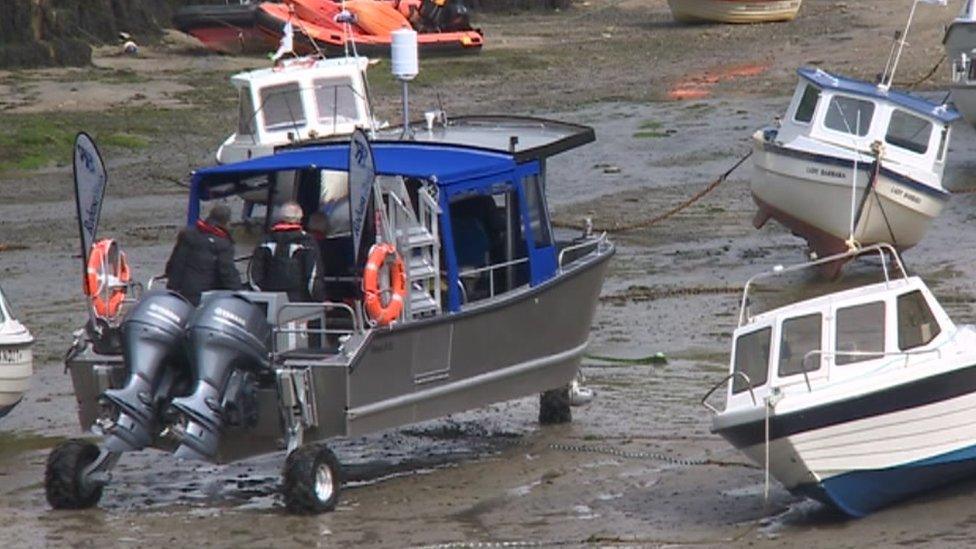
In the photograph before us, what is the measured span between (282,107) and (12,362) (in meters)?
11.2

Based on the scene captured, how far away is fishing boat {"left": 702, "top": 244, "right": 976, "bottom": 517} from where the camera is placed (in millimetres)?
12586

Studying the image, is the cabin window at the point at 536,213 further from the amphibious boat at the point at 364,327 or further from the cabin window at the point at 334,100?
the cabin window at the point at 334,100

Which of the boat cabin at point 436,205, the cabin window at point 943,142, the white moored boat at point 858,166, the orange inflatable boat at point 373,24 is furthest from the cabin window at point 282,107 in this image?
the orange inflatable boat at point 373,24

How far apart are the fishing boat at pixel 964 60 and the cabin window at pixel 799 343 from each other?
17273 millimetres

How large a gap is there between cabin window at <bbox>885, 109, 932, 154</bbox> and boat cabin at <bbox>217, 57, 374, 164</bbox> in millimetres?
5781

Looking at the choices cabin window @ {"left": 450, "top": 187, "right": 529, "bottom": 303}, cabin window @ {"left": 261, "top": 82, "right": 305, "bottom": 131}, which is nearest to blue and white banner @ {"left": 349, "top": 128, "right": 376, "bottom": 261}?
cabin window @ {"left": 450, "top": 187, "right": 529, "bottom": 303}

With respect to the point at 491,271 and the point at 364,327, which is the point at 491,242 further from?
the point at 364,327

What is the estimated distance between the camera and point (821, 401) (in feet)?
41.1

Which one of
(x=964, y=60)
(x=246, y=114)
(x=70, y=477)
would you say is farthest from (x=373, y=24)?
(x=70, y=477)

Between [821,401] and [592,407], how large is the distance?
4274mm

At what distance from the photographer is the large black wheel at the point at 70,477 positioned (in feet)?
44.4

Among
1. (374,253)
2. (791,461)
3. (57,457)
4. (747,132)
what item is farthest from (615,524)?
(747,132)

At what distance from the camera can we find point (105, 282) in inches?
553

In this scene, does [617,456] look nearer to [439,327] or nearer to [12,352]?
[439,327]
